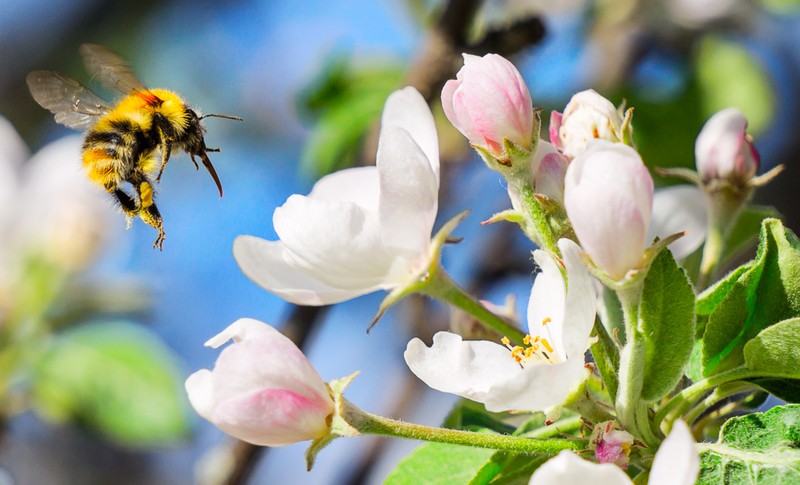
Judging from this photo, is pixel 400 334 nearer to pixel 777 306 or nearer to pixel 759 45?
pixel 759 45

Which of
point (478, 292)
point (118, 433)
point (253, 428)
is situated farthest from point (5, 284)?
point (253, 428)

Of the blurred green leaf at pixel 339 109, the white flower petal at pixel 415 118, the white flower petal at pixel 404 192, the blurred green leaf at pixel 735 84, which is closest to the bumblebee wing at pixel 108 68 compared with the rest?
the blurred green leaf at pixel 339 109

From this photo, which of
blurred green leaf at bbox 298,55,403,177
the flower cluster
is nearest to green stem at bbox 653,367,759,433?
the flower cluster

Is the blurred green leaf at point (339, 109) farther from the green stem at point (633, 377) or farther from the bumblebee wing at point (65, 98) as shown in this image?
the green stem at point (633, 377)

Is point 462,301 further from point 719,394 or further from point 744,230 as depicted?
point 744,230

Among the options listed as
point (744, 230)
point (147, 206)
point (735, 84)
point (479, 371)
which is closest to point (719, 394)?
point (479, 371)

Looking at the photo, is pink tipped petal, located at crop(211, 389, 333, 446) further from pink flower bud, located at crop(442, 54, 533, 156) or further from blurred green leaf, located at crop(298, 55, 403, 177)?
blurred green leaf, located at crop(298, 55, 403, 177)

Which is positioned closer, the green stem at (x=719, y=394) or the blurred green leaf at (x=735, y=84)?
the green stem at (x=719, y=394)
